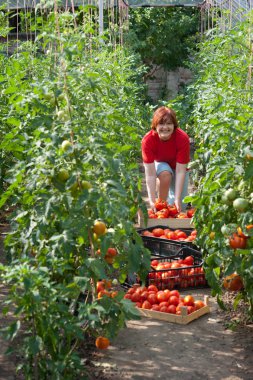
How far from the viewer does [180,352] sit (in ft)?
12.1

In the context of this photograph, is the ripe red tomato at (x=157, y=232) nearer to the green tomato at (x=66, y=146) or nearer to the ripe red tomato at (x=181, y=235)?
the ripe red tomato at (x=181, y=235)

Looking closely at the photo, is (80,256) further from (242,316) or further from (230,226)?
(242,316)

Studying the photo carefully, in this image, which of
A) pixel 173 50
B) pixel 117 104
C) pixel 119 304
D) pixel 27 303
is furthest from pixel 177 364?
pixel 173 50

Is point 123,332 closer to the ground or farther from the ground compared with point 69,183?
closer to the ground

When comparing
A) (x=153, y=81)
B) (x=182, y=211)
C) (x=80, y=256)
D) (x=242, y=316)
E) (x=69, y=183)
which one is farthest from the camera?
(x=153, y=81)

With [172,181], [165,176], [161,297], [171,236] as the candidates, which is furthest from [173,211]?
[161,297]

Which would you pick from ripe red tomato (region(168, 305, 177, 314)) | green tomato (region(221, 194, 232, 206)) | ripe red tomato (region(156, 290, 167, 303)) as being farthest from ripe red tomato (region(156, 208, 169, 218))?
green tomato (region(221, 194, 232, 206))

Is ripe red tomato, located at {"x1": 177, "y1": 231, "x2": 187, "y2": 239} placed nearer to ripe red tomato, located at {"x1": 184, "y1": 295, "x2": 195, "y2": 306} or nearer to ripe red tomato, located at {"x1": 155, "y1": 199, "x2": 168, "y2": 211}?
ripe red tomato, located at {"x1": 155, "y1": 199, "x2": 168, "y2": 211}

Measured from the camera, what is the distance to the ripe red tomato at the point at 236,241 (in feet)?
11.4

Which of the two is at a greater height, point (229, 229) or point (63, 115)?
point (63, 115)

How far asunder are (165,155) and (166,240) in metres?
1.42

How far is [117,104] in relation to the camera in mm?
5746

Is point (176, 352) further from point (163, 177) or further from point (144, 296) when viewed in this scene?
point (163, 177)

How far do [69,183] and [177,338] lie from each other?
136 centimetres
